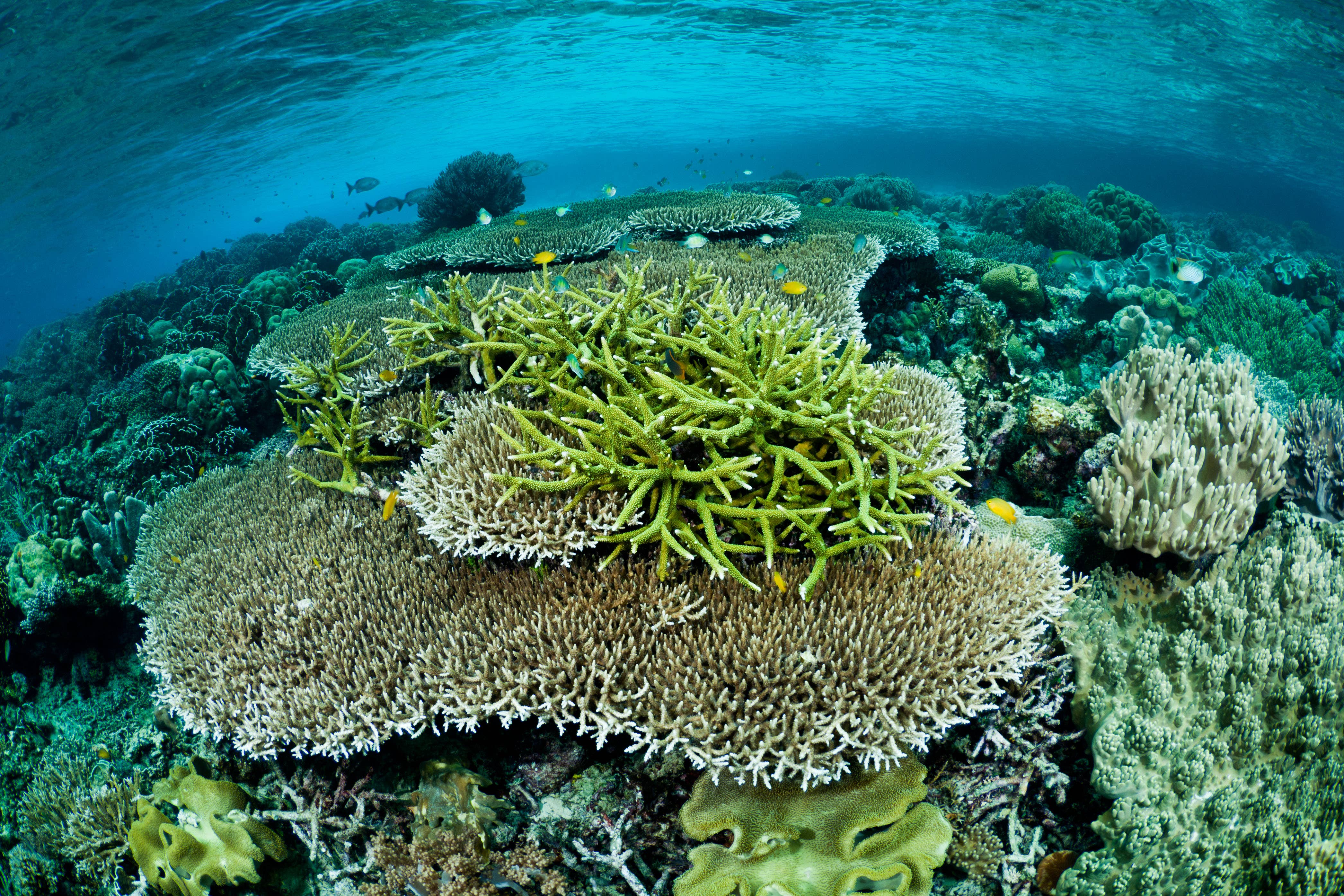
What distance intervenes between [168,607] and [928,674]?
4.62 meters

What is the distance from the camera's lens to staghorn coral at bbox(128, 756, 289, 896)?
302 centimetres

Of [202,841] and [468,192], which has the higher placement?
[468,192]

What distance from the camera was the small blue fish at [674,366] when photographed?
3.67m

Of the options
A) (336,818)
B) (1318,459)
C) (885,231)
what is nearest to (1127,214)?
(885,231)

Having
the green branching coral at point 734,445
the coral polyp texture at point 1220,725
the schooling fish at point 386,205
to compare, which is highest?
the green branching coral at point 734,445

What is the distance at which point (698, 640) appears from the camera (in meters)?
→ 2.70

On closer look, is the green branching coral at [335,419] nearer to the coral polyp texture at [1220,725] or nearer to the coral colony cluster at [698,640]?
the coral colony cluster at [698,640]

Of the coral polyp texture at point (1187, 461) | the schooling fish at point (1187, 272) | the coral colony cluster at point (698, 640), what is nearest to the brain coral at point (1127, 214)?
the schooling fish at point (1187, 272)

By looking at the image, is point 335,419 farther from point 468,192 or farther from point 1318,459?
point 468,192

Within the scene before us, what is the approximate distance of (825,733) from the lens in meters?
2.37

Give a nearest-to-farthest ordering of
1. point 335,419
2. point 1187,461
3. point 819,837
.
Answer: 1. point 819,837
2. point 1187,461
3. point 335,419

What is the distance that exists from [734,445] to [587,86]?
52.1 m

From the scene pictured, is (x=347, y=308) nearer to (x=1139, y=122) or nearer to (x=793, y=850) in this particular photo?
(x=793, y=850)

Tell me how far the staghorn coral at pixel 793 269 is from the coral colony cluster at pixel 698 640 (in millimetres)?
557
